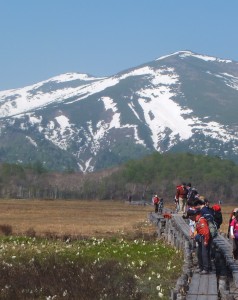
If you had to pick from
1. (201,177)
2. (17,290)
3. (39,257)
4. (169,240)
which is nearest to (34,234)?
(169,240)

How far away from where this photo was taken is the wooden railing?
16.5 meters

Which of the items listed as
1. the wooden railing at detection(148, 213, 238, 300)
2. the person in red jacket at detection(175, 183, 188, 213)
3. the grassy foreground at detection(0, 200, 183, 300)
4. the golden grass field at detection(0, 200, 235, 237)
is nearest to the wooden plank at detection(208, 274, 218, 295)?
A: the wooden railing at detection(148, 213, 238, 300)

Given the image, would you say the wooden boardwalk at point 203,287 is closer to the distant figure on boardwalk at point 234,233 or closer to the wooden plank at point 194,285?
the wooden plank at point 194,285

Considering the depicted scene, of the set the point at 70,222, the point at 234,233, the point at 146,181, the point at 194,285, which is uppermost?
the point at 146,181

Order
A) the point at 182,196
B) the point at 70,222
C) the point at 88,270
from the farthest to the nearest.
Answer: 1. the point at 70,222
2. the point at 182,196
3. the point at 88,270

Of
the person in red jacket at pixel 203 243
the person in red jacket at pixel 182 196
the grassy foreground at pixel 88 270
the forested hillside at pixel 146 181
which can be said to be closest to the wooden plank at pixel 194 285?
the person in red jacket at pixel 203 243

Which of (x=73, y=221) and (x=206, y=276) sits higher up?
(x=73, y=221)

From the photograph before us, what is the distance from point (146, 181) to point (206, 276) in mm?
168258

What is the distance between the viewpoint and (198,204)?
71.6ft

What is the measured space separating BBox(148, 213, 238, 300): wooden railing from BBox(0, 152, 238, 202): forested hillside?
5526 inches

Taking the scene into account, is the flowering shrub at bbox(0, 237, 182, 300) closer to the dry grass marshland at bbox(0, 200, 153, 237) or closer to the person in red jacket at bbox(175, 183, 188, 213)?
the person in red jacket at bbox(175, 183, 188, 213)

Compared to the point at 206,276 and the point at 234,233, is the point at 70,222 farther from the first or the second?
the point at 206,276

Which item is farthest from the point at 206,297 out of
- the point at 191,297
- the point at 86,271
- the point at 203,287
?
the point at 86,271

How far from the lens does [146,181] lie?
7416 inches
